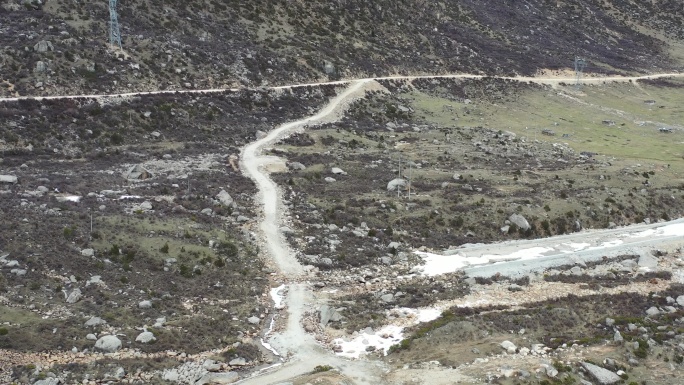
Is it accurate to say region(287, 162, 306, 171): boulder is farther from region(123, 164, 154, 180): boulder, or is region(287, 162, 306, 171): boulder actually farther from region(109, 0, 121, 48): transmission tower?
region(109, 0, 121, 48): transmission tower

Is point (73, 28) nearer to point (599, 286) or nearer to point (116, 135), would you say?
point (116, 135)

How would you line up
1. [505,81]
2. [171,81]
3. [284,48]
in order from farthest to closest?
[505,81], [284,48], [171,81]

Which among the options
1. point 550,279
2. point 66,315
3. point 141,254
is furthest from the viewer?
point 550,279

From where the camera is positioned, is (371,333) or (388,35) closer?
(371,333)

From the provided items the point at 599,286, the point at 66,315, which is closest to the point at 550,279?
the point at 599,286

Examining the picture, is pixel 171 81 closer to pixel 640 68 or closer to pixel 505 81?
pixel 505 81

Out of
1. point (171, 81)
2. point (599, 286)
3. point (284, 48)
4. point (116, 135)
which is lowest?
point (599, 286)

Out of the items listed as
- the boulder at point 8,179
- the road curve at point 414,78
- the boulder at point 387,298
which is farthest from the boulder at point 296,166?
the boulder at point 387,298

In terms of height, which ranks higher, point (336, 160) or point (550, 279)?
point (336, 160)
